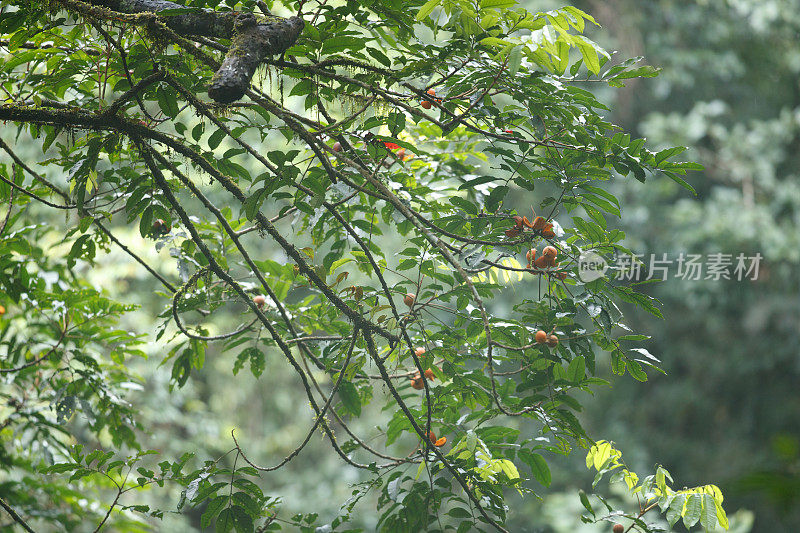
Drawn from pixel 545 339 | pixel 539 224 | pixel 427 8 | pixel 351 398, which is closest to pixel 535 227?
pixel 539 224

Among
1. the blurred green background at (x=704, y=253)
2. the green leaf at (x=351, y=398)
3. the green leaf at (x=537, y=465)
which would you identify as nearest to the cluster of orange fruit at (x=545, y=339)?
the green leaf at (x=537, y=465)

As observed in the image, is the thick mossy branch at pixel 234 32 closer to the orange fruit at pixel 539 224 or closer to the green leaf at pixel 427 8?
the green leaf at pixel 427 8

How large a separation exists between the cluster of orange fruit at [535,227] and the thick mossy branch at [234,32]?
1.60ft

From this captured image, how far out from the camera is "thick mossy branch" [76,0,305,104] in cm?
85

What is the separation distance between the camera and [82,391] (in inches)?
62.8

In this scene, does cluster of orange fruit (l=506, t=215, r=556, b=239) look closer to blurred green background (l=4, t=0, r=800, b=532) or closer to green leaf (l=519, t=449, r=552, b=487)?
green leaf (l=519, t=449, r=552, b=487)

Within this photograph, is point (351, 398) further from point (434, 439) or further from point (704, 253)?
point (704, 253)

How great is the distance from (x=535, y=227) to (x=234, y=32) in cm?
57

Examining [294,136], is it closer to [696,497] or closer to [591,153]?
[591,153]

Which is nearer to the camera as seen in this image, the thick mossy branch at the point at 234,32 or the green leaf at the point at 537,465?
the thick mossy branch at the point at 234,32

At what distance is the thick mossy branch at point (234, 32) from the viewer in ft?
2.80

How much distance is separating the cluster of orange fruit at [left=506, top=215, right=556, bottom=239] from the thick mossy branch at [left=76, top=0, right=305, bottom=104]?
0.49 meters

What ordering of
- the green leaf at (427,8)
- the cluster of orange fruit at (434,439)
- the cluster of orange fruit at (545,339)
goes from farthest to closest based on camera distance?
the cluster of orange fruit at (434,439) → the cluster of orange fruit at (545,339) → the green leaf at (427,8)

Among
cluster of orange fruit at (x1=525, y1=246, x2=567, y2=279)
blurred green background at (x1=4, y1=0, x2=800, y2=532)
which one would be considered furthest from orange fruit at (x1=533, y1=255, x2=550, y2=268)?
blurred green background at (x1=4, y1=0, x2=800, y2=532)
